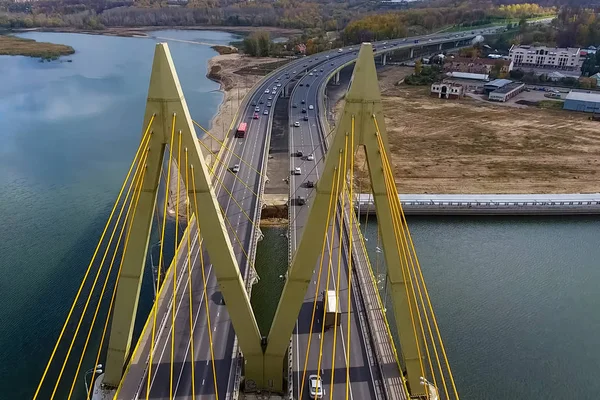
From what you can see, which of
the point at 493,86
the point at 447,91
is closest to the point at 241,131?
the point at 447,91

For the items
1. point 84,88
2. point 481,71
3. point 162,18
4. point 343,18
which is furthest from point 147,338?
point 162,18

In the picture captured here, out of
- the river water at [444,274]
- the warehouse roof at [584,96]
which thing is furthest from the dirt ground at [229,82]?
the warehouse roof at [584,96]

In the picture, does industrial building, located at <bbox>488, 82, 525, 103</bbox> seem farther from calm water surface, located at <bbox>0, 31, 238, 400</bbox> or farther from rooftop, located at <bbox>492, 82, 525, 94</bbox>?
calm water surface, located at <bbox>0, 31, 238, 400</bbox>

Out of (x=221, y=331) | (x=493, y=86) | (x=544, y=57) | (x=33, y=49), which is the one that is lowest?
(x=221, y=331)

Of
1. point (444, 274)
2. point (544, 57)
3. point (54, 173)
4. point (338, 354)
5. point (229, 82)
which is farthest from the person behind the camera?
point (544, 57)

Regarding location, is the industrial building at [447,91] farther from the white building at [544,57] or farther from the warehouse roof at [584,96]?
the white building at [544,57]

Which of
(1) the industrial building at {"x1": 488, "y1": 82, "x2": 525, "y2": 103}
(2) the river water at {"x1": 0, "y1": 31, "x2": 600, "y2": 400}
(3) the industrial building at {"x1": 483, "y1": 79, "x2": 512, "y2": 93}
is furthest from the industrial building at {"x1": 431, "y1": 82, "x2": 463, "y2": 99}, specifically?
(2) the river water at {"x1": 0, "y1": 31, "x2": 600, "y2": 400}

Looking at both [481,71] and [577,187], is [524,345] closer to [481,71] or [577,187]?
[577,187]

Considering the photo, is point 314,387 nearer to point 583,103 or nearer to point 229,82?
point 583,103
